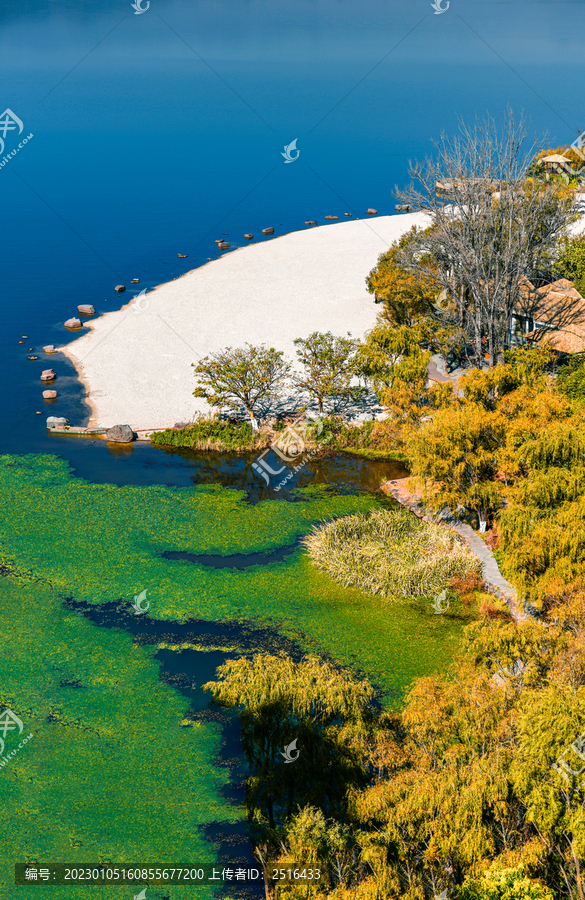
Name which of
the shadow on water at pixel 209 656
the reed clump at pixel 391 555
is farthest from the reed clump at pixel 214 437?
the shadow on water at pixel 209 656

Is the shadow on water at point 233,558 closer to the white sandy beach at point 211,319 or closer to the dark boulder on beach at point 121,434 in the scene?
the dark boulder on beach at point 121,434

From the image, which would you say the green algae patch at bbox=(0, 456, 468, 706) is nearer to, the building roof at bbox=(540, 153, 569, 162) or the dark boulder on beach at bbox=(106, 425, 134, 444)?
the dark boulder on beach at bbox=(106, 425, 134, 444)

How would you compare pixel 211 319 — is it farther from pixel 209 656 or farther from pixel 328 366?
pixel 209 656

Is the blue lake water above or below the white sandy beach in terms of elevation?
above

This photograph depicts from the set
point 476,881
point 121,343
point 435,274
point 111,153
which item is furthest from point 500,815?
point 111,153

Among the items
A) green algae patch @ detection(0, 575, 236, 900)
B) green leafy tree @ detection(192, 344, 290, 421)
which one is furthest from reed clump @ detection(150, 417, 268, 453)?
green algae patch @ detection(0, 575, 236, 900)
